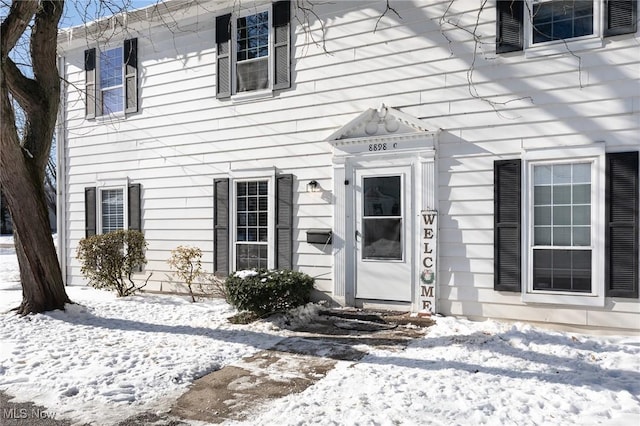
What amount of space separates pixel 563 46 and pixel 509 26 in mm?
718

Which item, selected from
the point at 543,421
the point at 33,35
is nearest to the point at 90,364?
the point at 543,421

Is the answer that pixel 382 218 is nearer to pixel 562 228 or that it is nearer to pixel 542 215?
pixel 542 215

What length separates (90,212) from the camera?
962 centimetres

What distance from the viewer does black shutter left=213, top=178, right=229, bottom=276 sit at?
786 cm

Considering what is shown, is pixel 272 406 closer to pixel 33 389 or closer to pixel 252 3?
pixel 33 389

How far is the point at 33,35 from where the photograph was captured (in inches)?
253

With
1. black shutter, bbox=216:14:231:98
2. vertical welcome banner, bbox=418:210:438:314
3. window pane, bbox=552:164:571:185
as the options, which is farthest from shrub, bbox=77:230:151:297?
window pane, bbox=552:164:571:185

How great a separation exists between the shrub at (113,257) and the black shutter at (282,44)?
4049mm

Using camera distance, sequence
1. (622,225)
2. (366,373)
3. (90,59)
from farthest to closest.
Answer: (90,59), (622,225), (366,373)

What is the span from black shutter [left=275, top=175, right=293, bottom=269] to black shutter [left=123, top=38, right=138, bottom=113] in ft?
12.8

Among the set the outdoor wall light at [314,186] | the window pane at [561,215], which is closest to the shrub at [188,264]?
the outdoor wall light at [314,186]

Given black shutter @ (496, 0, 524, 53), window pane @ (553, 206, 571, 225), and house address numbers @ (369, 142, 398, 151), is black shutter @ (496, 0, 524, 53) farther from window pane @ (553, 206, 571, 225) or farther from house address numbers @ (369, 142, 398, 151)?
window pane @ (553, 206, 571, 225)

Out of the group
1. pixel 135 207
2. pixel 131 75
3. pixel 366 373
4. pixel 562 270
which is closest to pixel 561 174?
pixel 562 270

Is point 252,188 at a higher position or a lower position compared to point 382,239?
higher
